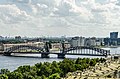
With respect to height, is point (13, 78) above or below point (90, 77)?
below

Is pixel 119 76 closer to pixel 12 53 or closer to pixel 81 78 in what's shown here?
pixel 81 78

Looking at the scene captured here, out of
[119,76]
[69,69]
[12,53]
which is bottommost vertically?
[12,53]

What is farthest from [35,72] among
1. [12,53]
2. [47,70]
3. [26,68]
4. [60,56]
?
[12,53]

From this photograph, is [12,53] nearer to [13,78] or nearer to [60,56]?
[60,56]

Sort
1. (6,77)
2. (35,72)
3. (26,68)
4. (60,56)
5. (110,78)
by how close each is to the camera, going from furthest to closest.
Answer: (60,56), (26,68), (35,72), (6,77), (110,78)

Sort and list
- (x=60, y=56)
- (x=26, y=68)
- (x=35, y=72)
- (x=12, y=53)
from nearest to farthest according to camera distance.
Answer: (x=35, y=72)
(x=26, y=68)
(x=60, y=56)
(x=12, y=53)

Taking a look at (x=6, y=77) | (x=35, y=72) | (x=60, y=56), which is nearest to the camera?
(x=6, y=77)

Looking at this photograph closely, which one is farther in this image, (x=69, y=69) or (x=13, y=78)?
(x=69, y=69)

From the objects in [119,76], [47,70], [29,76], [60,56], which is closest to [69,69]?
[47,70]

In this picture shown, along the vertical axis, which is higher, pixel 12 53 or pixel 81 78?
pixel 81 78
